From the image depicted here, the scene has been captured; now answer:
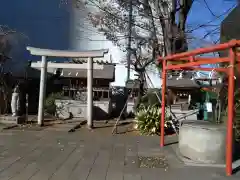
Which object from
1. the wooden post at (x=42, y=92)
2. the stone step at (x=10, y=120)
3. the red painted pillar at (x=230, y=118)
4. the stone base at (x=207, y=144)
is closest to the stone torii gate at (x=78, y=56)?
the wooden post at (x=42, y=92)

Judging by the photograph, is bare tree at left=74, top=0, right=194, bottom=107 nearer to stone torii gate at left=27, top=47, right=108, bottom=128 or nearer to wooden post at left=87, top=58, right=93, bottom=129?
stone torii gate at left=27, top=47, right=108, bottom=128

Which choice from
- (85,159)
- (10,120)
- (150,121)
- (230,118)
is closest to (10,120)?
(10,120)

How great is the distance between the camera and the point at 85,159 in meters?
7.58

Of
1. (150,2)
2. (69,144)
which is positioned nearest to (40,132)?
(69,144)

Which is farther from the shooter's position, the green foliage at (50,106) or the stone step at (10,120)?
the green foliage at (50,106)

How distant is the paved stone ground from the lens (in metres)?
6.36

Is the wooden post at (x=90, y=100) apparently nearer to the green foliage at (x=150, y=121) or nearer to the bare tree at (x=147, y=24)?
the green foliage at (x=150, y=121)

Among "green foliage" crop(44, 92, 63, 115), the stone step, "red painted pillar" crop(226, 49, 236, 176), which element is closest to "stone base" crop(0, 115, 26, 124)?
the stone step

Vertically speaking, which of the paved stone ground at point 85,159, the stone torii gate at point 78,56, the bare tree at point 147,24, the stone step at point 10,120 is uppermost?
the bare tree at point 147,24

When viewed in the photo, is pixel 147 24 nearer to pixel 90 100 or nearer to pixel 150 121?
pixel 90 100

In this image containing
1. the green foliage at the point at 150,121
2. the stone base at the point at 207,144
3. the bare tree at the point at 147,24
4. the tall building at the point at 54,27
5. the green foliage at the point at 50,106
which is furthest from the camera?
the tall building at the point at 54,27

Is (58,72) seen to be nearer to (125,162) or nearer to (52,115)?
(52,115)

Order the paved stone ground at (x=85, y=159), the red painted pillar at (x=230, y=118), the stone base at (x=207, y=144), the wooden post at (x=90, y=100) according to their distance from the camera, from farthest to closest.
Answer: the wooden post at (x=90, y=100) < the stone base at (x=207, y=144) < the red painted pillar at (x=230, y=118) < the paved stone ground at (x=85, y=159)

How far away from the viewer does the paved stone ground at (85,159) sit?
20.9ft
